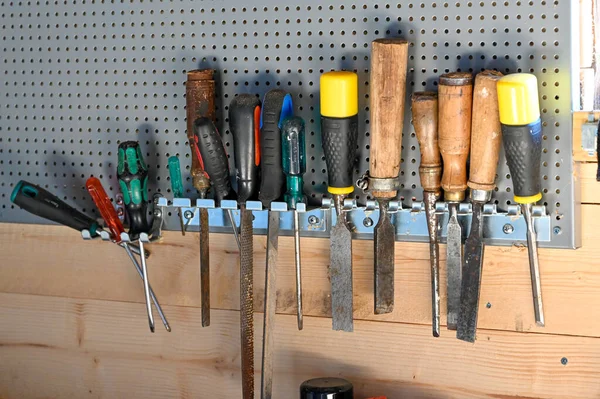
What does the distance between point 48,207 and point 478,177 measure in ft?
2.35

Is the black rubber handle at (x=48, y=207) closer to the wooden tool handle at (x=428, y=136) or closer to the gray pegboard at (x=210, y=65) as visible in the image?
the gray pegboard at (x=210, y=65)

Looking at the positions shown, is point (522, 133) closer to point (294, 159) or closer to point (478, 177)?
point (478, 177)

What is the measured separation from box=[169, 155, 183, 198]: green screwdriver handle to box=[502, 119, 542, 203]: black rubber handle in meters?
0.53

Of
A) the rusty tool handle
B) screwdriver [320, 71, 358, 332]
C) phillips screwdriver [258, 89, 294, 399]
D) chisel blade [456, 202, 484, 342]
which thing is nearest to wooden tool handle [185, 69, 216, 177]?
the rusty tool handle

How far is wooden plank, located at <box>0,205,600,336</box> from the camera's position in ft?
4.21

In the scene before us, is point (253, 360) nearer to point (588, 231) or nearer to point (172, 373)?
point (172, 373)

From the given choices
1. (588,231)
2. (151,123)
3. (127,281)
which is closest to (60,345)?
(127,281)

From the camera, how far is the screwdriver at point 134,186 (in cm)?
137

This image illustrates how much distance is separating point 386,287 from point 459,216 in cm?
16

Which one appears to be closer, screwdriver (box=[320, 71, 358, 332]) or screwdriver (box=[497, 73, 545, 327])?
screwdriver (box=[497, 73, 545, 327])

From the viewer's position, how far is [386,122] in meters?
1.21

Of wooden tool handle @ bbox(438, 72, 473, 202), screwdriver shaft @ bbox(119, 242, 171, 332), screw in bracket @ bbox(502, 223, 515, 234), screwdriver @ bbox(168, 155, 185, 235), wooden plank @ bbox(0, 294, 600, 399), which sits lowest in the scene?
wooden plank @ bbox(0, 294, 600, 399)

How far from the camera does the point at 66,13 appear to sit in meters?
1.48

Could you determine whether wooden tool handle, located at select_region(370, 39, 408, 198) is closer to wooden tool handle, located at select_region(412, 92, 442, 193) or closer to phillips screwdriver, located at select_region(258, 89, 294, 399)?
wooden tool handle, located at select_region(412, 92, 442, 193)
